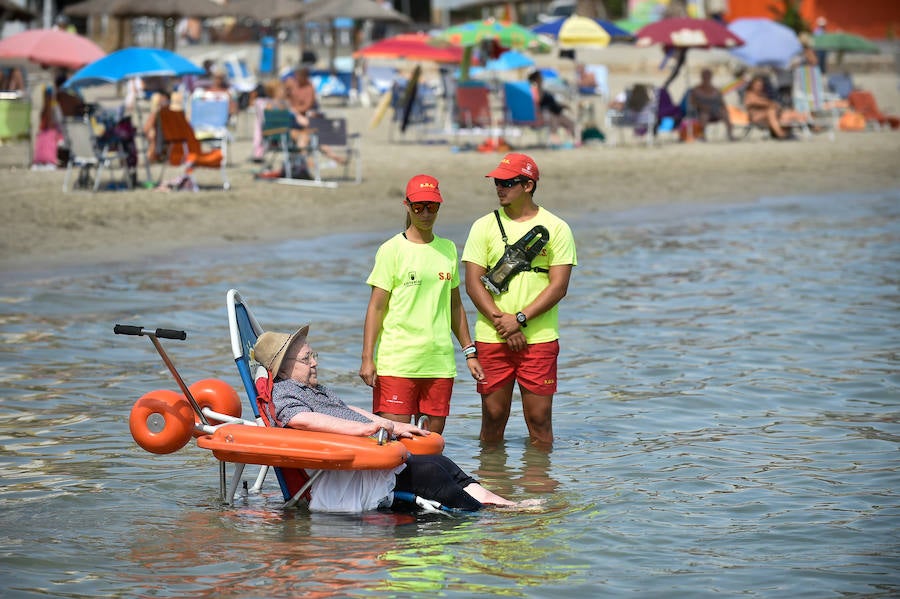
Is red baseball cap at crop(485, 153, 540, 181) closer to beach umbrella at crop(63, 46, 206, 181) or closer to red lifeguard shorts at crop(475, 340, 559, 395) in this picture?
red lifeguard shorts at crop(475, 340, 559, 395)

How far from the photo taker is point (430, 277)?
661 centimetres

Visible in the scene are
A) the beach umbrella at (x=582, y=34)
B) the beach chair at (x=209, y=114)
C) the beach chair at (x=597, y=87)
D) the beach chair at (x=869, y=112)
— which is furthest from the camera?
the beach chair at (x=597, y=87)

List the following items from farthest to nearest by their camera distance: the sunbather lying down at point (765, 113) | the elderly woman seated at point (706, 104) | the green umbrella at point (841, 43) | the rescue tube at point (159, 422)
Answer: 1. the green umbrella at point (841, 43)
2. the sunbather lying down at point (765, 113)
3. the elderly woman seated at point (706, 104)
4. the rescue tube at point (159, 422)

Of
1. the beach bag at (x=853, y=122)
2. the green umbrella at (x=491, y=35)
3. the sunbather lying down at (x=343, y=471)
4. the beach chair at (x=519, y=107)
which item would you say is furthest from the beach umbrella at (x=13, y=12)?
the sunbather lying down at (x=343, y=471)

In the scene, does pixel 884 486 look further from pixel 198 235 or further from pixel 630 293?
pixel 198 235

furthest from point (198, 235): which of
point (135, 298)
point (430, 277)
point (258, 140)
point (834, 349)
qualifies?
point (430, 277)

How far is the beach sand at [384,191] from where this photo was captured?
14859 millimetres

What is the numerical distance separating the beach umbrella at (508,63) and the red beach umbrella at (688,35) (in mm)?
2286

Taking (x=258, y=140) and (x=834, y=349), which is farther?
(x=258, y=140)

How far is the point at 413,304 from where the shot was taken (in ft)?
21.7

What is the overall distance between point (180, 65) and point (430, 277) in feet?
39.1

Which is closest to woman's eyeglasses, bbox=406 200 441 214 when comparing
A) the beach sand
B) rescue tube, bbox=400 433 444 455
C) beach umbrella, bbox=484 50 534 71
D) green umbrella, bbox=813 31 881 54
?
rescue tube, bbox=400 433 444 455

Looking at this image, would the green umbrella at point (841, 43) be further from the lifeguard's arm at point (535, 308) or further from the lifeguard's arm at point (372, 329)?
the lifeguard's arm at point (372, 329)

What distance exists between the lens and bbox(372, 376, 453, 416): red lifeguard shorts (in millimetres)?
6629
